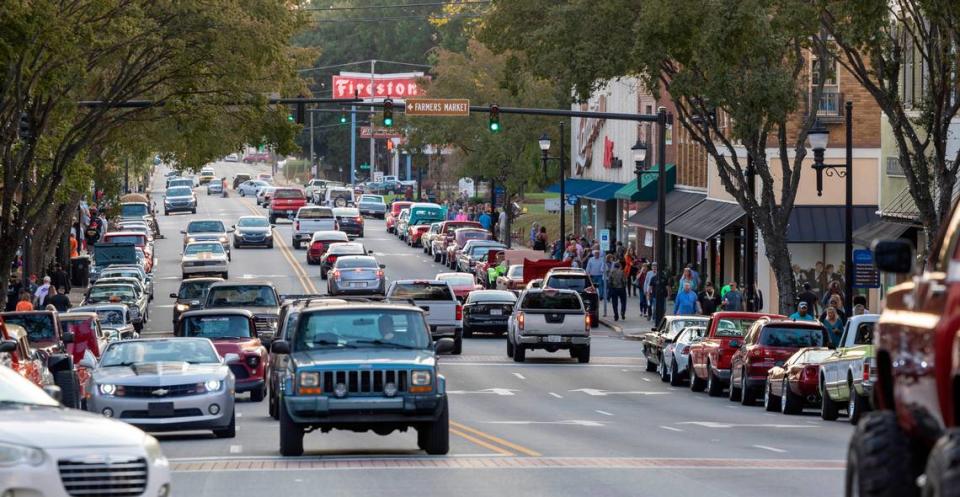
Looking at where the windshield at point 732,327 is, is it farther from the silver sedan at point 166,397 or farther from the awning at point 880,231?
the silver sedan at point 166,397

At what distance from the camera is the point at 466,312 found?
49.5 meters

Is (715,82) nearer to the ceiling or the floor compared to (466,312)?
nearer to the ceiling

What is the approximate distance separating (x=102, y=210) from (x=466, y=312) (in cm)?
3652

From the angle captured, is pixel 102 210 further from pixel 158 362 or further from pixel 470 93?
pixel 158 362

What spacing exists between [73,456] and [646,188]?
55.6 meters

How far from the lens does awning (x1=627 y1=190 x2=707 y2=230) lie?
62.5 meters

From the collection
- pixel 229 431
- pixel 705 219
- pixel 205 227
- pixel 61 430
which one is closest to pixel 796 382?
pixel 229 431

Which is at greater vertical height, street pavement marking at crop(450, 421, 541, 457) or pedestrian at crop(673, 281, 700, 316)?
pedestrian at crop(673, 281, 700, 316)

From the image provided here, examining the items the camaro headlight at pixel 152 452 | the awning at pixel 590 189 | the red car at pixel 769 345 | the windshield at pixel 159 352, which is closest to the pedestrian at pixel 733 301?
the red car at pixel 769 345

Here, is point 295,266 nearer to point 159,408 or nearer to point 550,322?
point 550,322

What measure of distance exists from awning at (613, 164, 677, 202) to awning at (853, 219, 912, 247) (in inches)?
761

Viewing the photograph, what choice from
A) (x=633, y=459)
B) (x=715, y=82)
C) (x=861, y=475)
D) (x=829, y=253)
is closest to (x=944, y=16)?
(x=715, y=82)

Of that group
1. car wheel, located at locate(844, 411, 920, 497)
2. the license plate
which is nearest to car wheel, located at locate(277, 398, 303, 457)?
the license plate

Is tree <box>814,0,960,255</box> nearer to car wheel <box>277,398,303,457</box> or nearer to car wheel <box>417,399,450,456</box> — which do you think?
car wheel <box>417,399,450,456</box>
